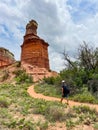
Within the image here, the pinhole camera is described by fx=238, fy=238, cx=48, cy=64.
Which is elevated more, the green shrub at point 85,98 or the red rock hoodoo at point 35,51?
the red rock hoodoo at point 35,51

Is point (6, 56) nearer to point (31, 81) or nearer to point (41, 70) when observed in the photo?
point (41, 70)

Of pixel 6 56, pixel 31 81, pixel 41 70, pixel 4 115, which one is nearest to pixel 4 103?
pixel 4 115

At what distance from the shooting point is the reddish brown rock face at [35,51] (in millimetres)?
47281

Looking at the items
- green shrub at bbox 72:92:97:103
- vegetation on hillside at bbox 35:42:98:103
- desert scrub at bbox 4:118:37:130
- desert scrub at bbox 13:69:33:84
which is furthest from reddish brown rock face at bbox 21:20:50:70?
desert scrub at bbox 4:118:37:130

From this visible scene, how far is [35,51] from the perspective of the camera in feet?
158

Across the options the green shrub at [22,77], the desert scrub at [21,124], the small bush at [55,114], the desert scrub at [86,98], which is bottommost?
the desert scrub at [21,124]

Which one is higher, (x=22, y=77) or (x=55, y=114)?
(x=22, y=77)

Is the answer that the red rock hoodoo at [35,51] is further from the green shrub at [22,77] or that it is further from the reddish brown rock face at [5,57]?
the reddish brown rock face at [5,57]

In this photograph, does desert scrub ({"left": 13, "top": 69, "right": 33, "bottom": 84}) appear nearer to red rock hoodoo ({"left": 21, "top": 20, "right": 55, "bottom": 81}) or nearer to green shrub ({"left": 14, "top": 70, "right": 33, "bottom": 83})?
green shrub ({"left": 14, "top": 70, "right": 33, "bottom": 83})

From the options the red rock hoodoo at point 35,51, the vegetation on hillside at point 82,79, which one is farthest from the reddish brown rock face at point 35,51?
the vegetation on hillside at point 82,79

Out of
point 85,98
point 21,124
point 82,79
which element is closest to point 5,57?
point 82,79

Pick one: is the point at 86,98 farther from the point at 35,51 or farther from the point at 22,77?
the point at 35,51

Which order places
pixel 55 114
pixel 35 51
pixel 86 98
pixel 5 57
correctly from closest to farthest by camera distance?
1. pixel 55 114
2. pixel 86 98
3. pixel 35 51
4. pixel 5 57

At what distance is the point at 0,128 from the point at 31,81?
25265 mm
